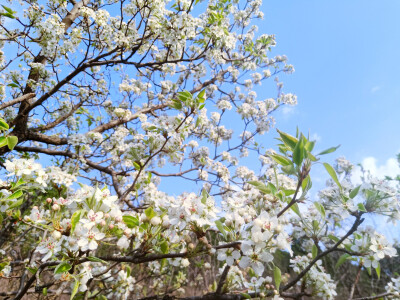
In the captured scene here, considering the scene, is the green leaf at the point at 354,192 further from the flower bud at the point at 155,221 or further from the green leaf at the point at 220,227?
the flower bud at the point at 155,221

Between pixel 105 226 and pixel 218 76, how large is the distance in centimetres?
533

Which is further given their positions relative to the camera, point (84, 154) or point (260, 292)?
point (84, 154)

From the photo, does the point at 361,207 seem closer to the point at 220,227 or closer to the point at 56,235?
the point at 220,227

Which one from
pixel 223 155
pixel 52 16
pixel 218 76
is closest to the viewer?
pixel 52 16

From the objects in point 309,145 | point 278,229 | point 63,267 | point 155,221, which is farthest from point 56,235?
point 309,145

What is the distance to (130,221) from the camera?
1365mm

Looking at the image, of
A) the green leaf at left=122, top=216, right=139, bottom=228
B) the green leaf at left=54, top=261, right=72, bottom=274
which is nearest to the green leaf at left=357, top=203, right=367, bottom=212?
the green leaf at left=122, top=216, right=139, bottom=228

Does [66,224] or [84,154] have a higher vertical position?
[84,154]

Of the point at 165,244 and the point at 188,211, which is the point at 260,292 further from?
the point at 188,211

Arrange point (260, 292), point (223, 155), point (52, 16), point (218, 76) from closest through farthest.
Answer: point (260, 292) → point (52, 16) → point (223, 155) → point (218, 76)

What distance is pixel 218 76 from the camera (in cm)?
611

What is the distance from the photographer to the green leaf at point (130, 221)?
135cm

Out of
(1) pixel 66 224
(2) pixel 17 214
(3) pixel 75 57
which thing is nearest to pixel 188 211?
(1) pixel 66 224

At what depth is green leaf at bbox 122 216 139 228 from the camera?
135 cm
